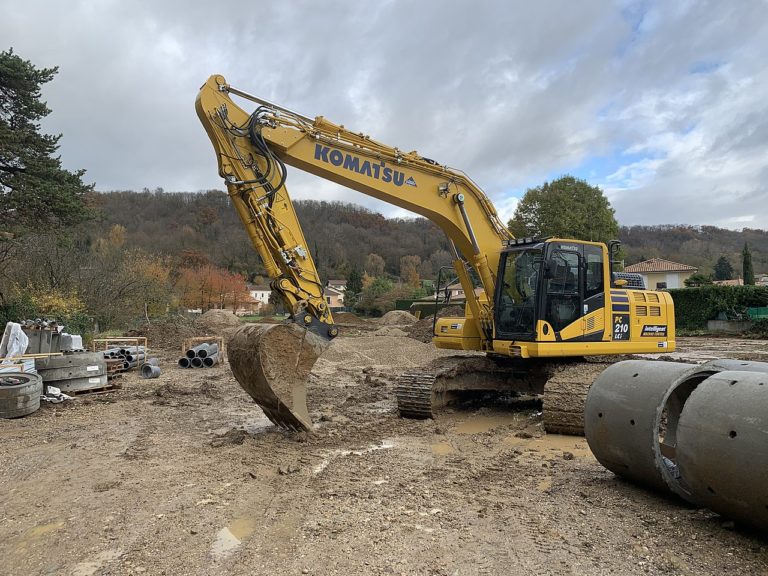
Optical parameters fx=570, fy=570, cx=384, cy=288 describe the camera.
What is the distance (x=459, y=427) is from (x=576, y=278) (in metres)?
2.61

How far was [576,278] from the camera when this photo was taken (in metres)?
7.89

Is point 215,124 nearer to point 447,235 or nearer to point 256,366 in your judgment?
point 256,366

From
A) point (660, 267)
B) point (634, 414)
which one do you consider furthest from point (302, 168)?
point (660, 267)

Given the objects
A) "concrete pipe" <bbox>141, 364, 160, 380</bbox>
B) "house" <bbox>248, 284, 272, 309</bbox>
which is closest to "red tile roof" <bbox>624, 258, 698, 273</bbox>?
"house" <bbox>248, 284, 272, 309</bbox>

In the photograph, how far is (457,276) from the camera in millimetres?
9070

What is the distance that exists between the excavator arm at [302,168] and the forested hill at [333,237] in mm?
47682

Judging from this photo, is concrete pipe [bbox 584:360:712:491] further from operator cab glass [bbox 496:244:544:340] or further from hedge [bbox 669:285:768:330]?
hedge [bbox 669:285:768:330]

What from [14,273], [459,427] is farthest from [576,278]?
[14,273]

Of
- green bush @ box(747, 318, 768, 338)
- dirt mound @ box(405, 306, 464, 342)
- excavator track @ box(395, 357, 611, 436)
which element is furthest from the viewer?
green bush @ box(747, 318, 768, 338)

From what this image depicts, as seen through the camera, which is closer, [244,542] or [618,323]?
[244,542]

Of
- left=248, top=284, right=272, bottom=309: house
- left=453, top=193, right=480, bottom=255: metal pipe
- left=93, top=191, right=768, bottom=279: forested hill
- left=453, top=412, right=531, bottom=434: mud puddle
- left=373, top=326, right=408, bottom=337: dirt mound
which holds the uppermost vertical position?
left=93, top=191, right=768, bottom=279: forested hill

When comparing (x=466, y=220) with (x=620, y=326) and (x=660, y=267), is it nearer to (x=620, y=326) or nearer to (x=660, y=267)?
(x=620, y=326)

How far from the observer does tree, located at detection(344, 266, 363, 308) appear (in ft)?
196

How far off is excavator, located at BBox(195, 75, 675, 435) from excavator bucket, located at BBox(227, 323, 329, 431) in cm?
1
